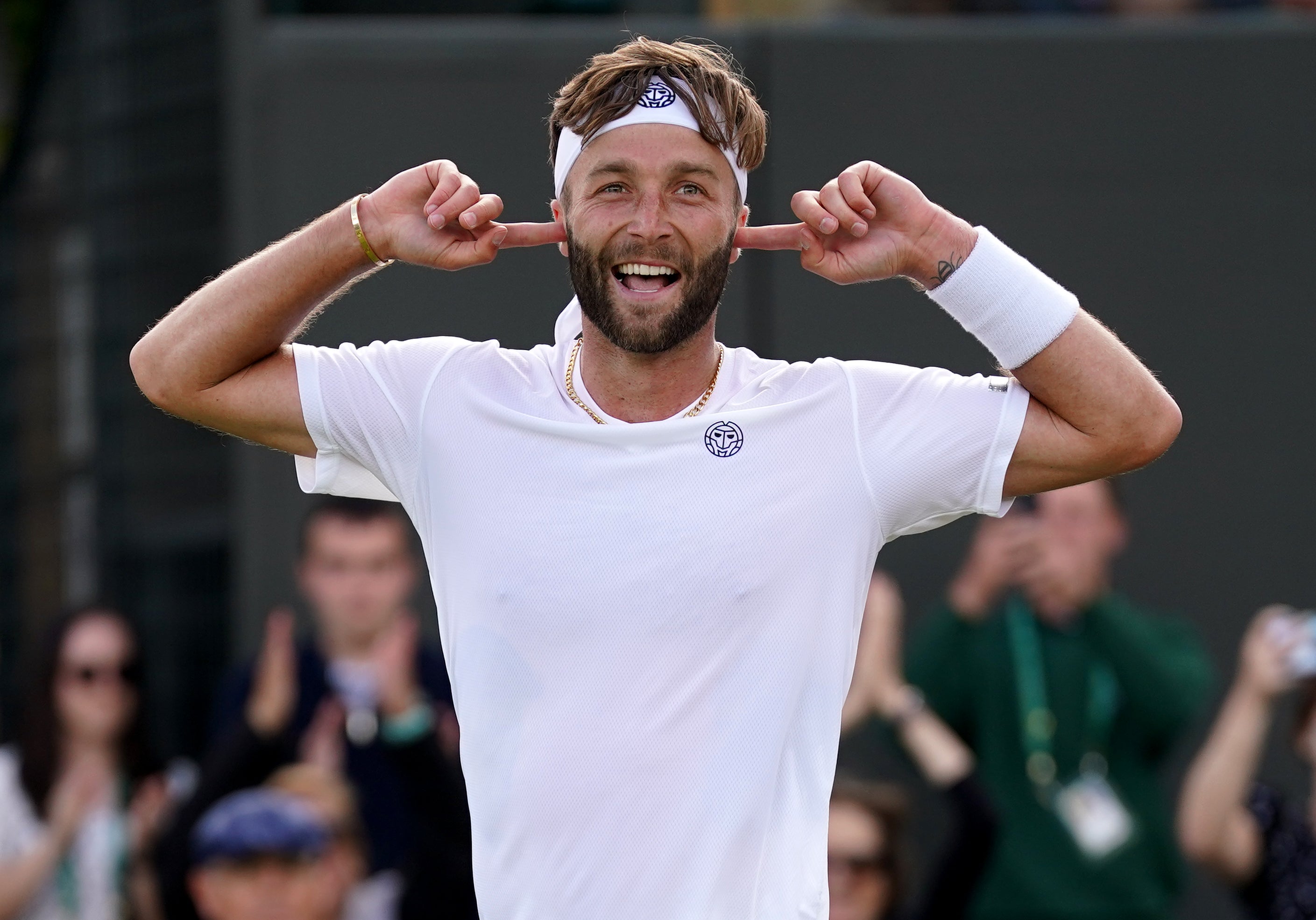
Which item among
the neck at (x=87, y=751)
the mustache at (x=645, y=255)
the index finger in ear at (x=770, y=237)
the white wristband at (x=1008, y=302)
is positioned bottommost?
the neck at (x=87, y=751)

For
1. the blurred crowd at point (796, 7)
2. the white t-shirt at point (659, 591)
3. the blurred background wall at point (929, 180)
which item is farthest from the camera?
the blurred crowd at point (796, 7)

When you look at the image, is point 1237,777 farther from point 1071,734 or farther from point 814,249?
point 814,249

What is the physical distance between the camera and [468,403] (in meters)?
3.10

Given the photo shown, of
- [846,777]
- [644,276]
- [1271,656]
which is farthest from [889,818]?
[644,276]

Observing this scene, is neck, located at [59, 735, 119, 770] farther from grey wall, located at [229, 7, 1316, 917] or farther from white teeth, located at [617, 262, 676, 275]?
white teeth, located at [617, 262, 676, 275]

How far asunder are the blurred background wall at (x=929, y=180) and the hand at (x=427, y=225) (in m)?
3.41

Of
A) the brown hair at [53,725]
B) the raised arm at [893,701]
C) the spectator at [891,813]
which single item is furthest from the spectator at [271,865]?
the raised arm at [893,701]

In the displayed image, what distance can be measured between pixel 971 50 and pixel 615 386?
4006mm

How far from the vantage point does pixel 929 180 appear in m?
6.70

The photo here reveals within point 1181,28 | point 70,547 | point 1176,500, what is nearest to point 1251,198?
point 1181,28

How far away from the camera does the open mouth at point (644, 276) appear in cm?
305

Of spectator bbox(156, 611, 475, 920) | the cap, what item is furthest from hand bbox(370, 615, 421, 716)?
the cap

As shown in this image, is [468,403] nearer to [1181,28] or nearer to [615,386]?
[615,386]

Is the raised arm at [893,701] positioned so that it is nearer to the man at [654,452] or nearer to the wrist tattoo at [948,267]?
the man at [654,452]
